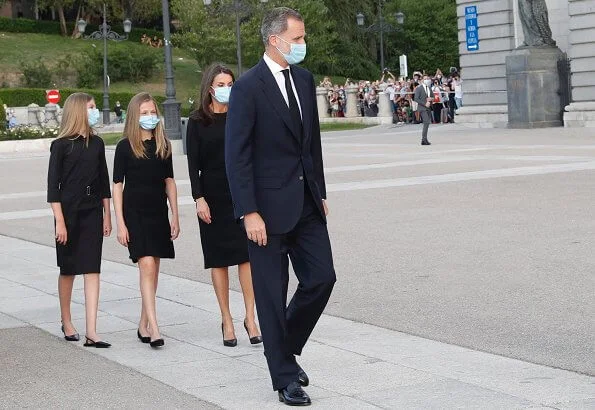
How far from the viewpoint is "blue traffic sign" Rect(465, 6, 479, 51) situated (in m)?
42.6

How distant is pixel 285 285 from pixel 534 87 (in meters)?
31.2

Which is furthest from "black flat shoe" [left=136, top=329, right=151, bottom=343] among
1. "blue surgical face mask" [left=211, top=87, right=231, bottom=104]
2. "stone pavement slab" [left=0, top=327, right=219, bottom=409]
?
"blue surgical face mask" [left=211, top=87, right=231, bottom=104]

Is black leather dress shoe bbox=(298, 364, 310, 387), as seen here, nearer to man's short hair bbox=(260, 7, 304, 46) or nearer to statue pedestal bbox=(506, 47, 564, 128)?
man's short hair bbox=(260, 7, 304, 46)

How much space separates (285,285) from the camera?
287 inches

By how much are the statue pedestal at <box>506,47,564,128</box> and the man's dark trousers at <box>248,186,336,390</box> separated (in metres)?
30.7

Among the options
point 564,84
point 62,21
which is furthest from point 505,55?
point 62,21

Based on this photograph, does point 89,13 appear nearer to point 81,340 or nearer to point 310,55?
point 310,55

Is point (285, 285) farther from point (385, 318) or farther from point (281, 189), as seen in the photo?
point (385, 318)

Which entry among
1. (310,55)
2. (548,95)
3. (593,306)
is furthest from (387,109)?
(593,306)

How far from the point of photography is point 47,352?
902 centimetres

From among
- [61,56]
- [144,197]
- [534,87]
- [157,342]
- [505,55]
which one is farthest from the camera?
[61,56]

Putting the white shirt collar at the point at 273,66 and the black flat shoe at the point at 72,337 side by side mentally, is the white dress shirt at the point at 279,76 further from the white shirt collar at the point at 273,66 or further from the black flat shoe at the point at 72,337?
the black flat shoe at the point at 72,337

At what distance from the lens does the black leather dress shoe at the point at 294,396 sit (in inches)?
274

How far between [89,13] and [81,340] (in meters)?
95.9
